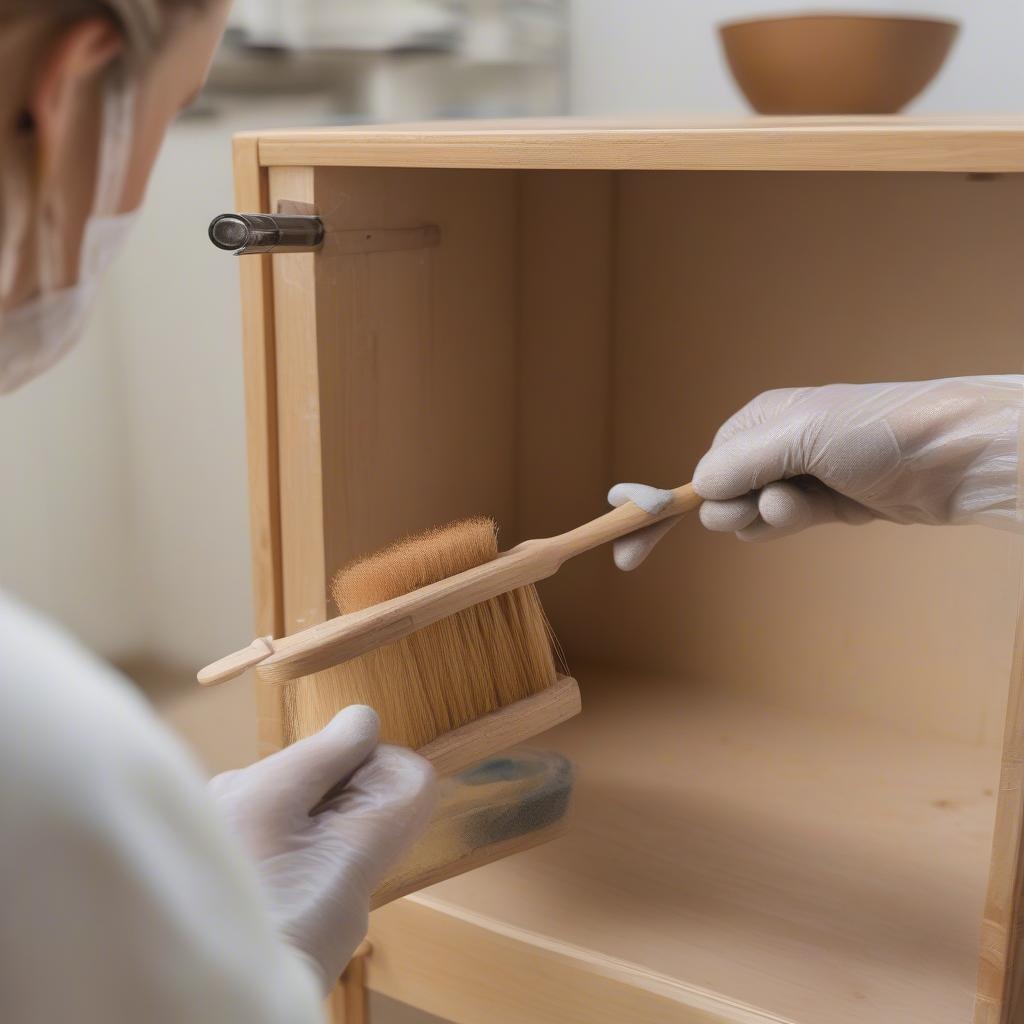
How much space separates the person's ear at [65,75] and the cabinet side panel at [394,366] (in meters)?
0.37

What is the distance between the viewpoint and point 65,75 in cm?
28

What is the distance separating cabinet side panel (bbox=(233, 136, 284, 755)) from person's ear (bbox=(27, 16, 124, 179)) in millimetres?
377

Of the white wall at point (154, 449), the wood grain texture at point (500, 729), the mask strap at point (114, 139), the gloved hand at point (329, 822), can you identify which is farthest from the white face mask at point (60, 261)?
the white wall at point (154, 449)

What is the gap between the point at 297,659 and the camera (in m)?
0.56

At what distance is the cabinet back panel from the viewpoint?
0.85m

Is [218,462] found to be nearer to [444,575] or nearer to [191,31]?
[444,575]

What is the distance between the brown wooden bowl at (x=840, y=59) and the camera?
2.41 ft

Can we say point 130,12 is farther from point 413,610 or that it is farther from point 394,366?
point 394,366

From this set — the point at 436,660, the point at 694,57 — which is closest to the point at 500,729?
the point at 436,660

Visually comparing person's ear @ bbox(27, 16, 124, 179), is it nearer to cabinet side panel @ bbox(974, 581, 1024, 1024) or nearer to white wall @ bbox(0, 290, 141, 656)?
cabinet side panel @ bbox(974, 581, 1024, 1024)

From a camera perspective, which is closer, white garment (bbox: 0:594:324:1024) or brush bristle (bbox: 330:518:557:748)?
white garment (bbox: 0:594:324:1024)

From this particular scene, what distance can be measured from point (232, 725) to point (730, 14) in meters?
0.82

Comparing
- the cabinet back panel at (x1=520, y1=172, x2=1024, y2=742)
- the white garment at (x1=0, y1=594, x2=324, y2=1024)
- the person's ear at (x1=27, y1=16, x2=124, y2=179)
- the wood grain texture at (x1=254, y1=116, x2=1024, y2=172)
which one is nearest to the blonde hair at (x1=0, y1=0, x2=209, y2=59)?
the person's ear at (x1=27, y1=16, x2=124, y2=179)

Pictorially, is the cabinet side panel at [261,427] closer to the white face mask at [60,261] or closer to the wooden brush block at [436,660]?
the wooden brush block at [436,660]
